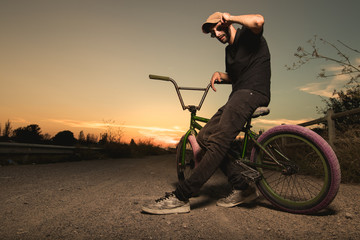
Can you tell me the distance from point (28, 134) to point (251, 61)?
935cm

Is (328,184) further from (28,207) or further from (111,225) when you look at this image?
(28,207)

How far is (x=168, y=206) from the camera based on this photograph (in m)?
2.17

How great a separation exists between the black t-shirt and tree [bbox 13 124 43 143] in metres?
8.48

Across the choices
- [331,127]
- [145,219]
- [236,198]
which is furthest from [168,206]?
[331,127]

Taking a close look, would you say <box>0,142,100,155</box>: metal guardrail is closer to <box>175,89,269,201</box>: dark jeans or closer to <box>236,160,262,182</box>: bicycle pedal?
<box>175,89,269,201</box>: dark jeans

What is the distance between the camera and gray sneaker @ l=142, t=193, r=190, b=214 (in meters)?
2.13

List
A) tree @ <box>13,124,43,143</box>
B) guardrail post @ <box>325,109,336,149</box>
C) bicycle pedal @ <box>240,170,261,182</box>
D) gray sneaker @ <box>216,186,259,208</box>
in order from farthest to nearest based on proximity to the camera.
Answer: tree @ <box>13,124,43,143</box>, guardrail post @ <box>325,109,336,149</box>, gray sneaker @ <box>216,186,259,208</box>, bicycle pedal @ <box>240,170,261,182</box>

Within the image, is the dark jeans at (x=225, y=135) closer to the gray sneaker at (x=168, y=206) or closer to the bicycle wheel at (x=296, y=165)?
the gray sneaker at (x=168, y=206)

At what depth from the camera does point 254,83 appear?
2.18 metres

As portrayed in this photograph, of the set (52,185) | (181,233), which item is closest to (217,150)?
(181,233)

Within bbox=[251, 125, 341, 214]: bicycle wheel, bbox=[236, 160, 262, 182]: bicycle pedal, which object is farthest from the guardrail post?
bbox=[236, 160, 262, 182]: bicycle pedal

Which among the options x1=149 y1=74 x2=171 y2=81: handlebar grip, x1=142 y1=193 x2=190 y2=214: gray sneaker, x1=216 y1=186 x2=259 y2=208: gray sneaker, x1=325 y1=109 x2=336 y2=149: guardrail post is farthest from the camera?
x1=325 y1=109 x2=336 y2=149: guardrail post

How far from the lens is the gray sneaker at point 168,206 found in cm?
213

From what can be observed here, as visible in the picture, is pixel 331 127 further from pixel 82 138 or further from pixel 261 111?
pixel 82 138
